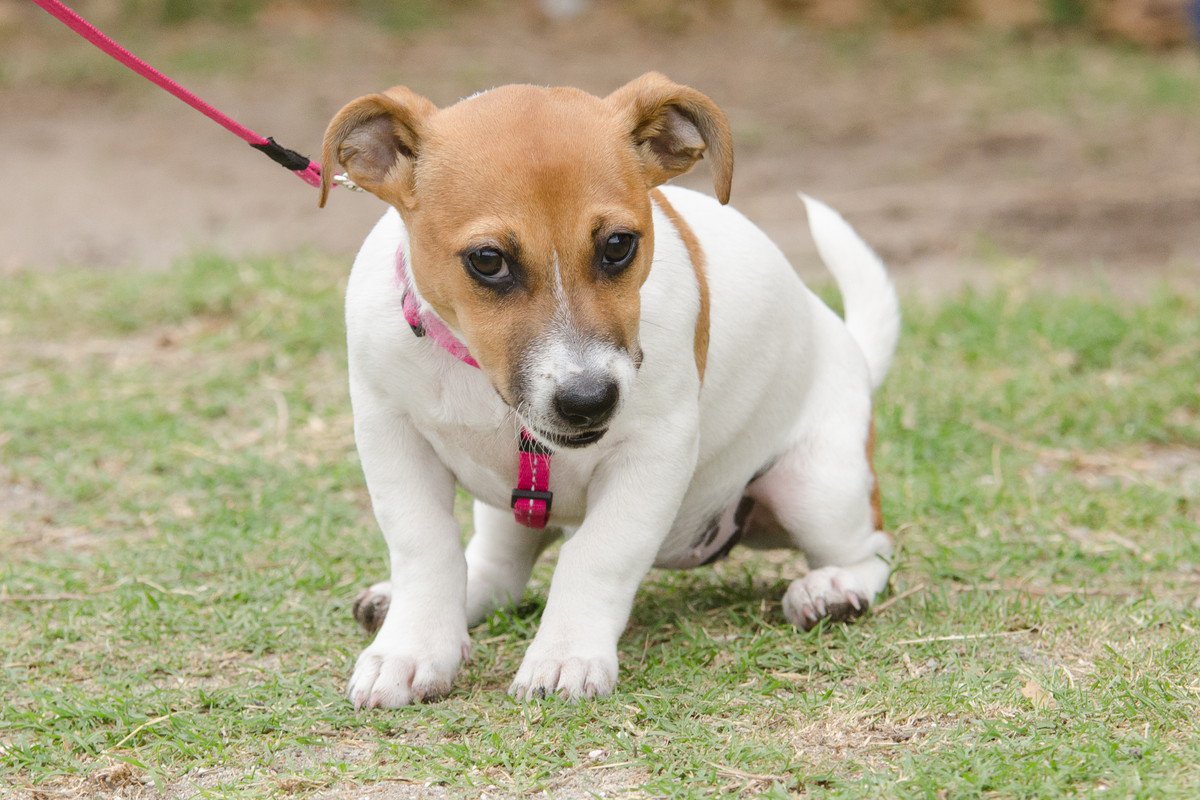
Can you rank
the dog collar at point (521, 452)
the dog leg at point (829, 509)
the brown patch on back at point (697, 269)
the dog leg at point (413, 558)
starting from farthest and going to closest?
the dog leg at point (829, 509) < the brown patch on back at point (697, 269) < the dog leg at point (413, 558) < the dog collar at point (521, 452)

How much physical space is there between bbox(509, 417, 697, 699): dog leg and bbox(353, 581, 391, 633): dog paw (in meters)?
0.59

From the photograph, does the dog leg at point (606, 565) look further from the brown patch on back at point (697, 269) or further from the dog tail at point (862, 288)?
the dog tail at point (862, 288)

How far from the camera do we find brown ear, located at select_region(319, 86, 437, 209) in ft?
10.5

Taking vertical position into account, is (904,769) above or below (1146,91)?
below

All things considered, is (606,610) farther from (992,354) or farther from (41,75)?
(41,75)

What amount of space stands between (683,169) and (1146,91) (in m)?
8.84

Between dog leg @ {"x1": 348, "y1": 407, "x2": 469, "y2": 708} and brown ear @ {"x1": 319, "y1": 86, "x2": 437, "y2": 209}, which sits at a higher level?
brown ear @ {"x1": 319, "y1": 86, "x2": 437, "y2": 209}

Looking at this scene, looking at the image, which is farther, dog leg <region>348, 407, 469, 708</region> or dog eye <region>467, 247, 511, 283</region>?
dog leg <region>348, 407, 469, 708</region>

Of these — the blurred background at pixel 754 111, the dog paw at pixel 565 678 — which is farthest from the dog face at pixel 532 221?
the blurred background at pixel 754 111

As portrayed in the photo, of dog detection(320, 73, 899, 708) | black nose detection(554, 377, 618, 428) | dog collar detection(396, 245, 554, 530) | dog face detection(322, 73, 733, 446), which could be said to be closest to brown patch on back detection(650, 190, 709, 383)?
dog detection(320, 73, 899, 708)

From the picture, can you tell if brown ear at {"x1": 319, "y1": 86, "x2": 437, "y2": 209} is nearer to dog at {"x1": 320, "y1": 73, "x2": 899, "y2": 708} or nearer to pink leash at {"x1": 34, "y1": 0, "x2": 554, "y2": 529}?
dog at {"x1": 320, "y1": 73, "x2": 899, "y2": 708}

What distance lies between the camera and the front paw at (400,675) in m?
3.40

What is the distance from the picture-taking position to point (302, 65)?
12.2m

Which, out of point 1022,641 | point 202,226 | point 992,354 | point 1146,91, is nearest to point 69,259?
point 202,226
